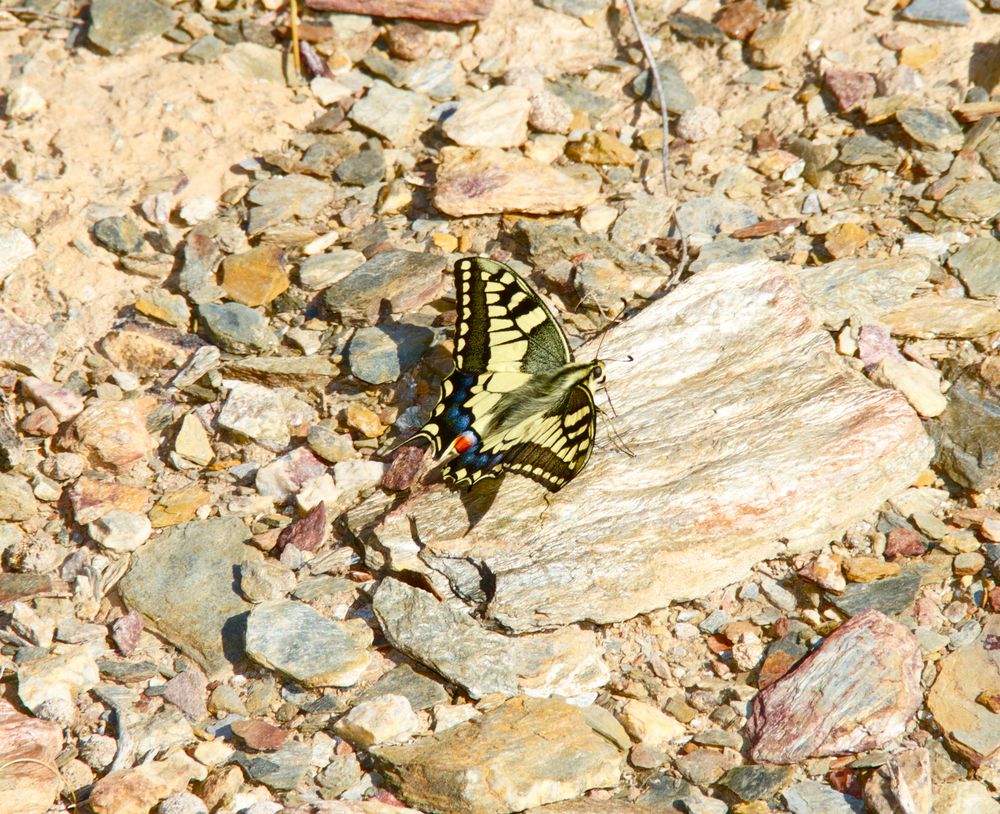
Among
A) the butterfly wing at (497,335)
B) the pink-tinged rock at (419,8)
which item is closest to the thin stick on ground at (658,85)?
the pink-tinged rock at (419,8)

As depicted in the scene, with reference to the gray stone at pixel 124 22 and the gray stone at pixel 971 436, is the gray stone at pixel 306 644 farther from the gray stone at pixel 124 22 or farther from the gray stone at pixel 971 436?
the gray stone at pixel 124 22

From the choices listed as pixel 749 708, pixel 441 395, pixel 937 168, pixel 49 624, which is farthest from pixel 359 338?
pixel 937 168

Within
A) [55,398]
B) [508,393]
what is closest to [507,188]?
[508,393]

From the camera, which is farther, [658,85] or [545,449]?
[658,85]

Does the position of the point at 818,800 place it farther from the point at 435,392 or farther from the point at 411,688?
the point at 435,392

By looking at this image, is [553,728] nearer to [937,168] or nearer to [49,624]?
[49,624]

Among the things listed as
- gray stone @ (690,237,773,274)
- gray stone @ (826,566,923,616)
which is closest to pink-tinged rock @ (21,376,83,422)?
gray stone @ (690,237,773,274)
